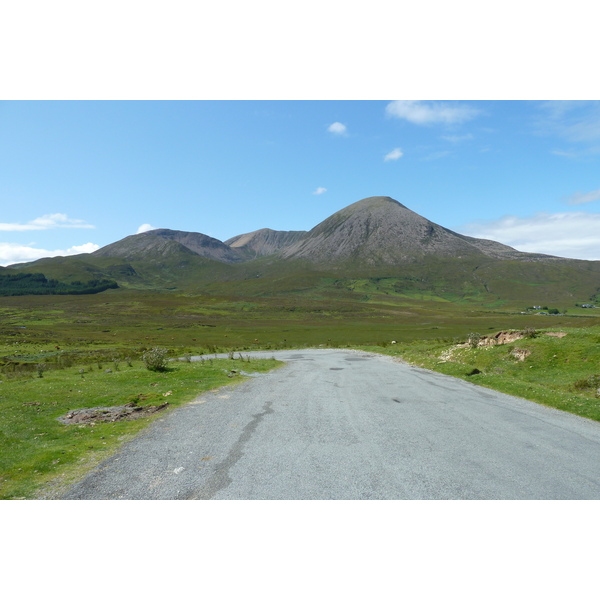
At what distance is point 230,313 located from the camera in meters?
137


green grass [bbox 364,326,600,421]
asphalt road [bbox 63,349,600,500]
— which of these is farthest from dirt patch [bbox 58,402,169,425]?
green grass [bbox 364,326,600,421]

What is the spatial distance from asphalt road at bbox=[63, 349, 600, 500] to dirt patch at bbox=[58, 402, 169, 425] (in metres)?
1.25

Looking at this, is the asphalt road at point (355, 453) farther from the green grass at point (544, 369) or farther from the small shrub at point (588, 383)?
the small shrub at point (588, 383)

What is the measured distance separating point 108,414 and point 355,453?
9.76m

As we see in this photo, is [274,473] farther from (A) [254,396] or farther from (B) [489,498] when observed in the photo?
(A) [254,396]

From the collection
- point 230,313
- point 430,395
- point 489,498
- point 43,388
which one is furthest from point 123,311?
point 489,498

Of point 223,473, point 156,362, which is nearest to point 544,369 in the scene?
point 223,473

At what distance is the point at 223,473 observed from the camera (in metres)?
8.36

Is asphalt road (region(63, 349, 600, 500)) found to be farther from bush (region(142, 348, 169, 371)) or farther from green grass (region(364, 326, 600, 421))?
bush (region(142, 348, 169, 371))

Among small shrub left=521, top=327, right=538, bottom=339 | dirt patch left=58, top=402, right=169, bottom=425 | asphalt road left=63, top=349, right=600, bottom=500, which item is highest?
small shrub left=521, top=327, right=538, bottom=339

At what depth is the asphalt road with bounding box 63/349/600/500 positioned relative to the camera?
764cm

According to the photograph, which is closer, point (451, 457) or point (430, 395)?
point (451, 457)

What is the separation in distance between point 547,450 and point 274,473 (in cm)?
767

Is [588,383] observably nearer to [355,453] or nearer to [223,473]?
[355,453]
